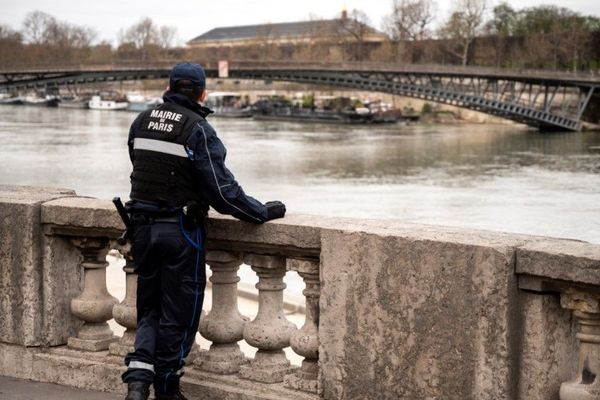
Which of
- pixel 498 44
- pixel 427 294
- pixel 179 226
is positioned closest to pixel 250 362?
pixel 179 226

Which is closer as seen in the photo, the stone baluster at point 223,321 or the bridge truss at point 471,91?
the stone baluster at point 223,321

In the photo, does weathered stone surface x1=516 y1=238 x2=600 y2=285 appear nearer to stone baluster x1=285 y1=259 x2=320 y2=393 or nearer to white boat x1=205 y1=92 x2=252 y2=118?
stone baluster x1=285 y1=259 x2=320 y2=393

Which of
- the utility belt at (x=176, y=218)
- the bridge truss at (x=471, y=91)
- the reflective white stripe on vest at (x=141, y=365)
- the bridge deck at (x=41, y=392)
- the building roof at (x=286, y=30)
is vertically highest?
the building roof at (x=286, y=30)

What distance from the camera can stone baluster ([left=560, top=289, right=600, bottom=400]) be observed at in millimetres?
3295

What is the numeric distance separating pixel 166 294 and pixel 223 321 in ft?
1.11

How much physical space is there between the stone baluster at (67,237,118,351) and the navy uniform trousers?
1.83 feet

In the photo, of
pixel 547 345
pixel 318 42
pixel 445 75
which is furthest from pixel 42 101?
pixel 547 345

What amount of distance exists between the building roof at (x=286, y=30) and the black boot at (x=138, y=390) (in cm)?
10886

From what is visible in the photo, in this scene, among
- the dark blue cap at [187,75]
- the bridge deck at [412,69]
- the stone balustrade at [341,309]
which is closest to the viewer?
the stone balustrade at [341,309]

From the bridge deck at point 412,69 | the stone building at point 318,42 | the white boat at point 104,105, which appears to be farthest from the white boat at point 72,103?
the bridge deck at point 412,69

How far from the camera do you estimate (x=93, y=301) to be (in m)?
4.51

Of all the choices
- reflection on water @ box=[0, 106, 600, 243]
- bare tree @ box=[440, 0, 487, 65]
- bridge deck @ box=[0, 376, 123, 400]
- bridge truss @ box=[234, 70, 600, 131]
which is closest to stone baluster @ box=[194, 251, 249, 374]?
bridge deck @ box=[0, 376, 123, 400]

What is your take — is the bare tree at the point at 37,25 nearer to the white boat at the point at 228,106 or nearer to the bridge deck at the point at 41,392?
the white boat at the point at 228,106

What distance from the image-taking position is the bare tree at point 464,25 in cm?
9831
